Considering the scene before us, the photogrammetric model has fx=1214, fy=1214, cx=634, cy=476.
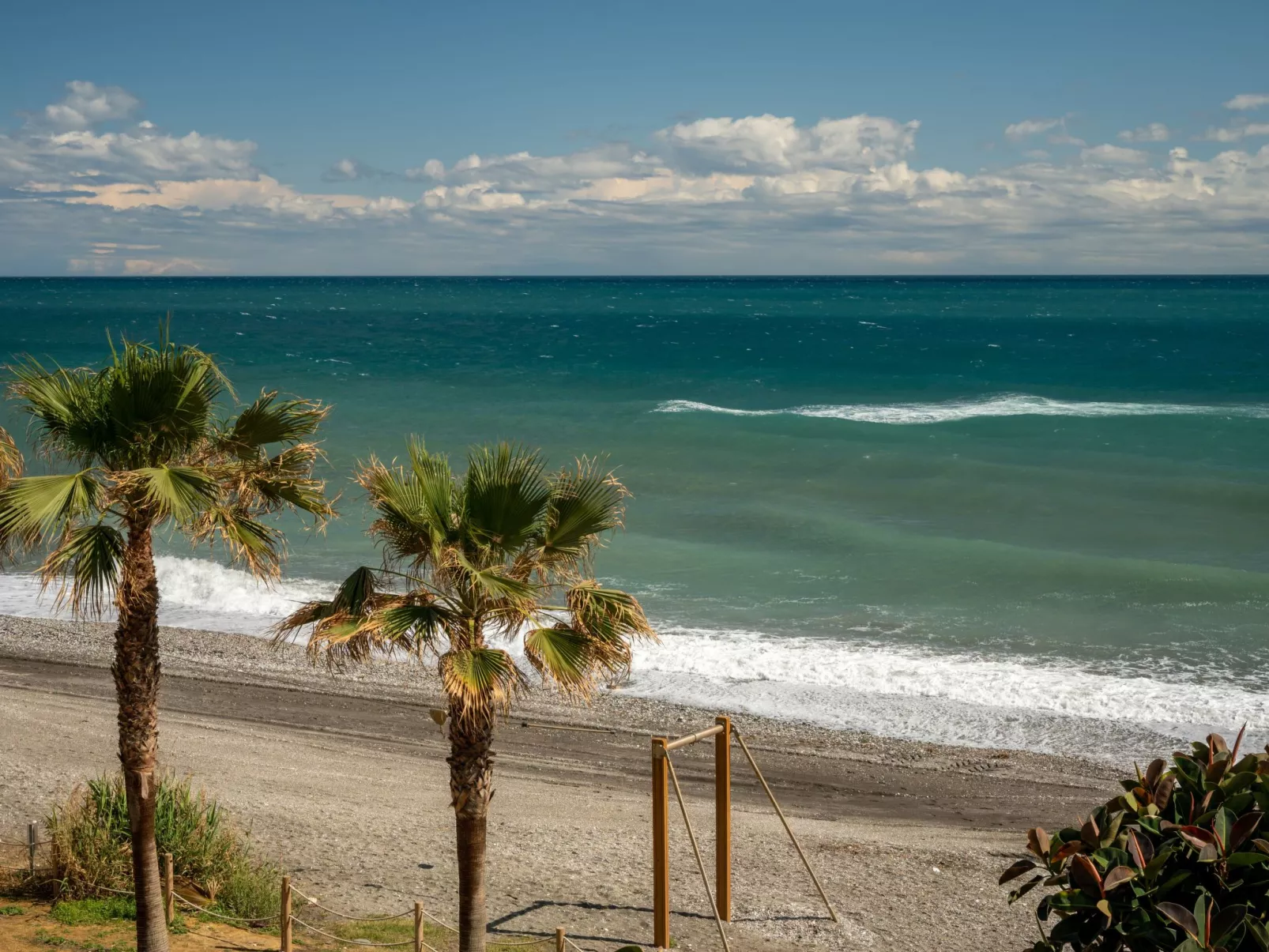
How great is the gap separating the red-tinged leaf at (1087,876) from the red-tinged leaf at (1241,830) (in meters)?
0.56

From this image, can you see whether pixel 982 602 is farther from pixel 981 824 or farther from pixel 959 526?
pixel 981 824

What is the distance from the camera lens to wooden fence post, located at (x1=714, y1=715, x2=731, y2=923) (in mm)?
10922

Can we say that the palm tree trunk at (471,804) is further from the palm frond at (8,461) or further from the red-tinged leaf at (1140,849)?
the red-tinged leaf at (1140,849)

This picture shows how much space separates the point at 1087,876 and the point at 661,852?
18.4 feet

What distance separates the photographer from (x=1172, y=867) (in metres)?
5.45

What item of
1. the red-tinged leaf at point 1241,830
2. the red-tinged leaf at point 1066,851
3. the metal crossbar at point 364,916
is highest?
the red-tinged leaf at point 1241,830

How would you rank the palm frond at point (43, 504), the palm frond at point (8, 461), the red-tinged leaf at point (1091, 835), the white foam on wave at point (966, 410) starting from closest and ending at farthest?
1. the red-tinged leaf at point (1091, 835)
2. the palm frond at point (43, 504)
3. the palm frond at point (8, 461)
4. the white foam on wave at point (966, 410)

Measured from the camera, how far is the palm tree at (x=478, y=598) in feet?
26.7

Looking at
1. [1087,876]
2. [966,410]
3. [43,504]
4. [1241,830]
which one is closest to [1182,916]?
[1087,876]

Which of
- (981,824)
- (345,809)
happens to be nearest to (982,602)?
(981,824)

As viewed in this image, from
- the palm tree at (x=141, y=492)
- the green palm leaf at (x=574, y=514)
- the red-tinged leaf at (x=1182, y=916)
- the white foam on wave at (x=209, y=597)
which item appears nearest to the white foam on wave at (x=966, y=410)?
the white foam on wave at (x=209, y=597)

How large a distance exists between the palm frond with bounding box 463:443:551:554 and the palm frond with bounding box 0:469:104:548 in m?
2.45

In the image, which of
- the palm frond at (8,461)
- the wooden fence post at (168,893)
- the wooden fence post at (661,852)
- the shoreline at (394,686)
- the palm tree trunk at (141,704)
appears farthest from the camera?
the shoreline at (394,686)

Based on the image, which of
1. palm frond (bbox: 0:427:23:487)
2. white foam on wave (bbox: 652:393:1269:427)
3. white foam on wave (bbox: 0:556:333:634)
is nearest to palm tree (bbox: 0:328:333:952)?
palm frond (bbox: 0:427:23:487)
